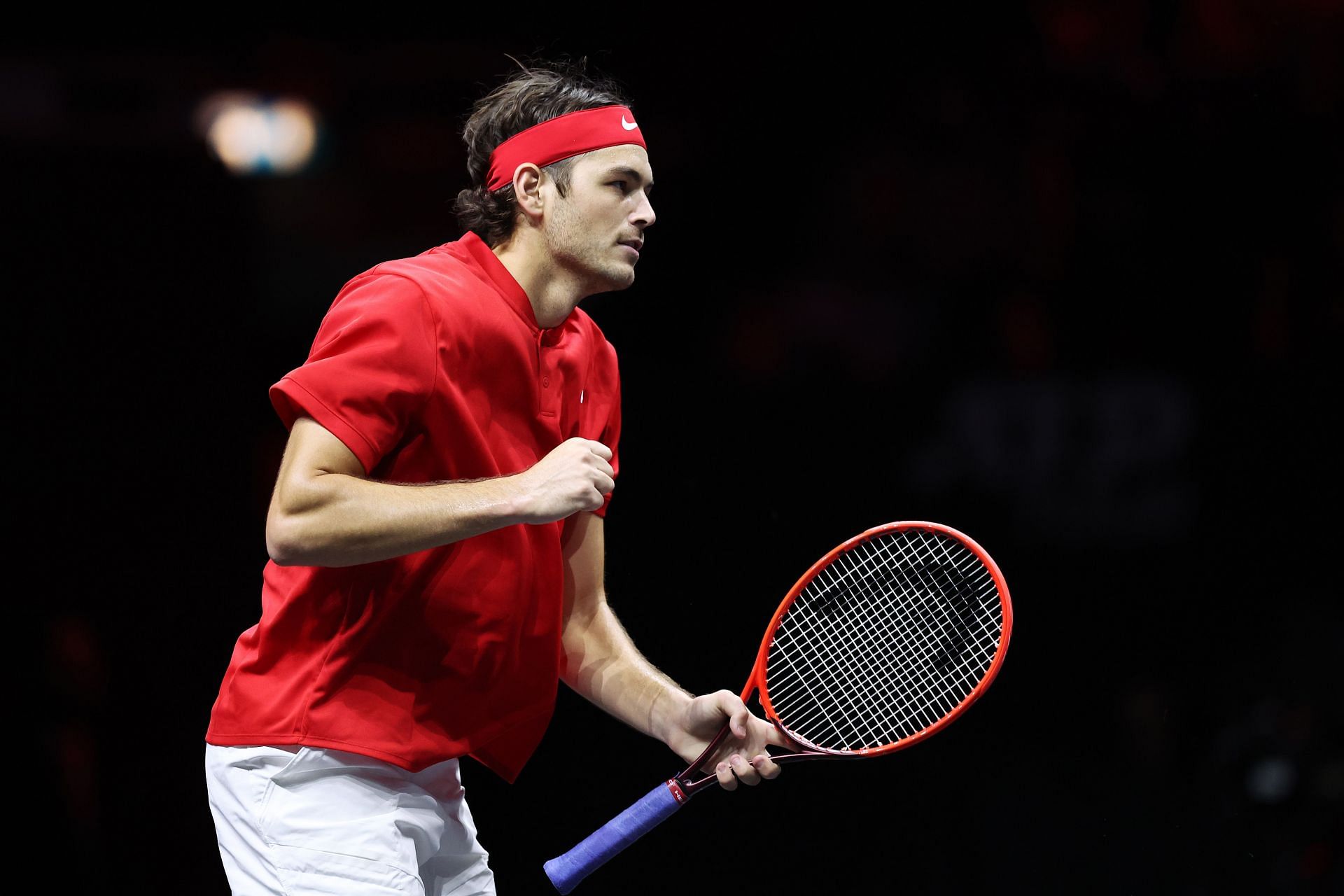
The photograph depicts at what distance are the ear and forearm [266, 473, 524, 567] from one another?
23.8 inches

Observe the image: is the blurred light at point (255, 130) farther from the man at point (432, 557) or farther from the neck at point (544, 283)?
the neck at point (544, 283)

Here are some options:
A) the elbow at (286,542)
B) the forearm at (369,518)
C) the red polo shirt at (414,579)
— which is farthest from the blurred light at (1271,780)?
the elbow at (286,542)

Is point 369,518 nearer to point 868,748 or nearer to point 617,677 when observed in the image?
point 617,677

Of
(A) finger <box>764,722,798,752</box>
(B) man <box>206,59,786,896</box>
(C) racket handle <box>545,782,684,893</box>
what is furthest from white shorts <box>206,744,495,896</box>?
(A) finger <box>764,722,798,752</box>

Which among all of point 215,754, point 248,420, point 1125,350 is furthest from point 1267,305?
point 215,754

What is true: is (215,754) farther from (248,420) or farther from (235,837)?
(248,420)

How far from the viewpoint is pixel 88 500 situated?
337 cm

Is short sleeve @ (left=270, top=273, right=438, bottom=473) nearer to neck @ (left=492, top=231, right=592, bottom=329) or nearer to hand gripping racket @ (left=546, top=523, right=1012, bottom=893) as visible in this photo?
neck @ (left=492, top=231, right=592, bottom=329)

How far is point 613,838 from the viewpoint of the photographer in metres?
2.10

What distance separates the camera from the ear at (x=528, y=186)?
2.20 metres

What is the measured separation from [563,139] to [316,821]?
1.12m

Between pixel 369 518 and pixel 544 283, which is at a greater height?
pixel 544 283

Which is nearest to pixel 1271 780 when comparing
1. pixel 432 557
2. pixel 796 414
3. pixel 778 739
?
pixel 796 414

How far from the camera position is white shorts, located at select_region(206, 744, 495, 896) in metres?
1.83
